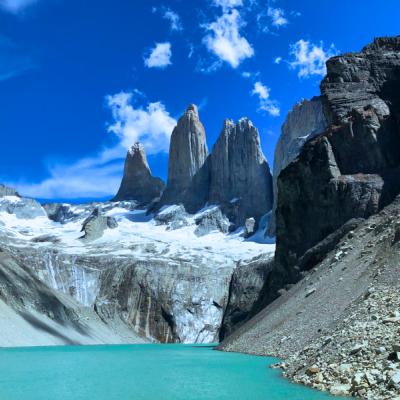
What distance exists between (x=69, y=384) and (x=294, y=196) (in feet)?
143

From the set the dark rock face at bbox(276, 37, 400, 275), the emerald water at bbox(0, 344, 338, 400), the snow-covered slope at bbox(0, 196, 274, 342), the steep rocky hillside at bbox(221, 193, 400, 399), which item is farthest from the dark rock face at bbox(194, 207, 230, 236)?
the emerald water at bbox(0, 344, 338, 400)

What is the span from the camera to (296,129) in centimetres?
16638

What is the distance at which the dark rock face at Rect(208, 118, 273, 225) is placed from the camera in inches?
6914

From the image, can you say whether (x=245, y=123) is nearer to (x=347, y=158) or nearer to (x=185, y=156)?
(x=185, y=156)

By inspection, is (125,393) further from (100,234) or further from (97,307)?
(100,234)

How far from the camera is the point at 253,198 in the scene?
17588 cm

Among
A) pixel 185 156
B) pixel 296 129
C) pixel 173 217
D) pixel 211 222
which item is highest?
pixel 296 129

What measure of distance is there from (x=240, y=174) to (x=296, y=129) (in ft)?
79.9

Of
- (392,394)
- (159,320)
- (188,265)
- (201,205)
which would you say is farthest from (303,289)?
(201,205)

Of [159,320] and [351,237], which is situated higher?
[351,237]

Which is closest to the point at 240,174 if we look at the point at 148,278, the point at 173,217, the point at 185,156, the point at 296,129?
the point at 185,156

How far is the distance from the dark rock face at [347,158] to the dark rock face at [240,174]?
107 metres

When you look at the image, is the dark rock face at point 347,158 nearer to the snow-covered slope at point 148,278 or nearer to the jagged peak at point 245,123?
the snow-covered slope at point 148,278

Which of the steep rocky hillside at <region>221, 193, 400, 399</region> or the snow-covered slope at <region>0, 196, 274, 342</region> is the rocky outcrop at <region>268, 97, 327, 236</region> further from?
the steep rocky hillside at <region>221, 193, 400, 399</region>
